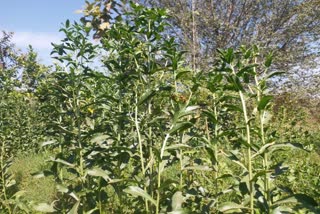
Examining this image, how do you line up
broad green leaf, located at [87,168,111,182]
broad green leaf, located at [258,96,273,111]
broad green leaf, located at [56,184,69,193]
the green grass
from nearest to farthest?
broad green leaf, located at [258,96,273,111] < broad green leaf, located at [87,168,111,182] < broad green leaf, located at [56,184,69,193] < the green grass

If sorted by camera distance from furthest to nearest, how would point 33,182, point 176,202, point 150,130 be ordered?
point 33,182, point 150,130, point 176,202

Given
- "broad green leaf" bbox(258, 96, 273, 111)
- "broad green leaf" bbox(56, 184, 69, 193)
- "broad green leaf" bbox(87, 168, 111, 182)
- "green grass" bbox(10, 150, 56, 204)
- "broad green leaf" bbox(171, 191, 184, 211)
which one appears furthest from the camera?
"green grass" bbox(10, 150, 56, 204)

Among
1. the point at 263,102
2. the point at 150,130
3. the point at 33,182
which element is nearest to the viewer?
the point at 263,102

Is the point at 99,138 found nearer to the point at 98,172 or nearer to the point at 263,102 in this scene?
the point at 98,172

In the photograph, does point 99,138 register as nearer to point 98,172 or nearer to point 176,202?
point 98,172

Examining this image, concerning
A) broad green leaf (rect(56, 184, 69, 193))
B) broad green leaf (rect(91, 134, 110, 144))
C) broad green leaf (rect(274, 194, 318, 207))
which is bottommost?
broad green leaf (rect(56, 184, 69, 193))

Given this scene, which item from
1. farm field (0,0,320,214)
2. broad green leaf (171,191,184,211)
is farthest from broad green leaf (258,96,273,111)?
broad green leaf (171,191,184,211)

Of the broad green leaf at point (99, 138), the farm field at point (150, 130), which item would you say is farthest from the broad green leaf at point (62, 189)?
the broad green leaf at point (99, 138)

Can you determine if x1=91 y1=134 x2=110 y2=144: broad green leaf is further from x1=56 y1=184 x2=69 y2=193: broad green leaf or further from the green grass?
the green grass

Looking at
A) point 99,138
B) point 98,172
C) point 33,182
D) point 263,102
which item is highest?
point 263,102

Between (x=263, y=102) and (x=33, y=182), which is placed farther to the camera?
(x=33, y=182)

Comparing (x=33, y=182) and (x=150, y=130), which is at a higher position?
(x=150, y=130)

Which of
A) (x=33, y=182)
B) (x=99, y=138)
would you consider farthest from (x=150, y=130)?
(x=33, y=182)

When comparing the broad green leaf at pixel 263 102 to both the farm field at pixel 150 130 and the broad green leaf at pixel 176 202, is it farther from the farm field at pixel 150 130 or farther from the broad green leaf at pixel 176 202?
the broad green leaf at pixel 176 202
